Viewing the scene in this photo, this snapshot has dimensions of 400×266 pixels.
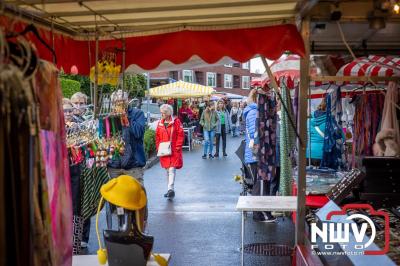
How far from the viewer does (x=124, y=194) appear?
315cm

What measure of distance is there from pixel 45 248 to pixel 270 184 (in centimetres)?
583

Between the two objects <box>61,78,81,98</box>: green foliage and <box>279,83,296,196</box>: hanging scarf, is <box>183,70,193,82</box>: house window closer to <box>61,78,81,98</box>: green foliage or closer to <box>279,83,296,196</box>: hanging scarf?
<box>61,78,81,98</box>: green foliage

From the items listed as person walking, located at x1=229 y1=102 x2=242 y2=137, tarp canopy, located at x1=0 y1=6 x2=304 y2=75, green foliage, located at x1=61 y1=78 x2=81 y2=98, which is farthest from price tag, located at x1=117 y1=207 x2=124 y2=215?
person walking, located at x1=229 y1=102 x2=242 y2=137

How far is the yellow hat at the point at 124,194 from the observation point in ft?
10.3

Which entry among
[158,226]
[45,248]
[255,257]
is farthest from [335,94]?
[45,248]

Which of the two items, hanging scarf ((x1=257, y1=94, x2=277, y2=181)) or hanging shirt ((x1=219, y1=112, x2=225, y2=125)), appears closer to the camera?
hanging scarf ((x1=257, y1=94, x2=277, y2=181))

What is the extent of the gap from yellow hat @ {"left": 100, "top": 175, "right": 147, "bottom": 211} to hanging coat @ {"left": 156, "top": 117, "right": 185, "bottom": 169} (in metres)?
6.02

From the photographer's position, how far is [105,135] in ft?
15.4

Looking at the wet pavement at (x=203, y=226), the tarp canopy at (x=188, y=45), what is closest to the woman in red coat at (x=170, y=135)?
the wet pavement at (x=203, y=226)

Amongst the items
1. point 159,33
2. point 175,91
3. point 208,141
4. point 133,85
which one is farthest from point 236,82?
point 159,33

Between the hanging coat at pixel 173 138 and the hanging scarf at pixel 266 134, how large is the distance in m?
2.55

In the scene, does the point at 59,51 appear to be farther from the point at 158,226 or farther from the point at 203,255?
the point at 158,226

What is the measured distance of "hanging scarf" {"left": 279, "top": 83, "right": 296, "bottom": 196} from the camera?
6.78m

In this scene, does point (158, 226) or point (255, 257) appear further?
point (158, 226)
